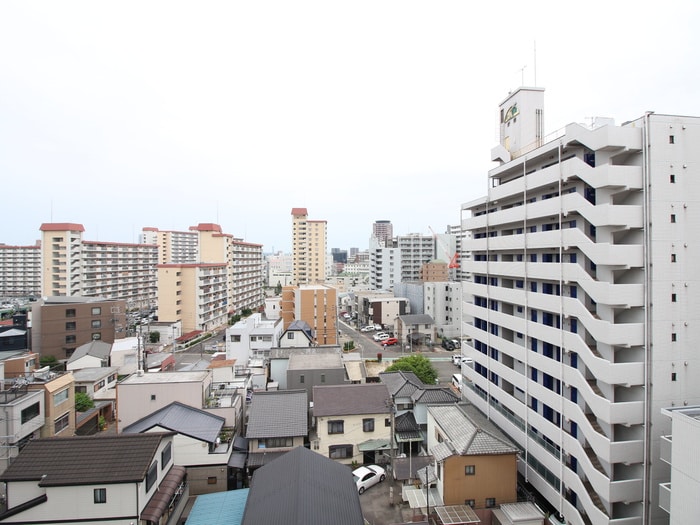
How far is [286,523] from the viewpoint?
1077cm

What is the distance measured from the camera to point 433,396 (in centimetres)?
2100

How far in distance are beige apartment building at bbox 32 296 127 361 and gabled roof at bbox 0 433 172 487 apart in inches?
1157

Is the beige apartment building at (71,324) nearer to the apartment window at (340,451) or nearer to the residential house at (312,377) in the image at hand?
the residential house at (312,377)

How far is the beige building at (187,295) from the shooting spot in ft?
165

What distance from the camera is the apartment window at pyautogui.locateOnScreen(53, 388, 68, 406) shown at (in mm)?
18750

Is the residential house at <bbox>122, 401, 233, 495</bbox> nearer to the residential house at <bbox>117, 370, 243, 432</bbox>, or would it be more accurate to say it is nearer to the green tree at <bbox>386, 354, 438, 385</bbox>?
the residential house at <bbox>117, 370, 243, 432</bbox>

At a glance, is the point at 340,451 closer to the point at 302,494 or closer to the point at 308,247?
the point at 302,494

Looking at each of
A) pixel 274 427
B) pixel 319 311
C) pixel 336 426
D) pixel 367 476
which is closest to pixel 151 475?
pixel 274 427

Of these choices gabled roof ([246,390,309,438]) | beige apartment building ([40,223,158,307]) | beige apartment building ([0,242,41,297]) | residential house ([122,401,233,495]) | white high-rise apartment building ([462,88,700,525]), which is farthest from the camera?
beige apartment building ([0,242,41,297])

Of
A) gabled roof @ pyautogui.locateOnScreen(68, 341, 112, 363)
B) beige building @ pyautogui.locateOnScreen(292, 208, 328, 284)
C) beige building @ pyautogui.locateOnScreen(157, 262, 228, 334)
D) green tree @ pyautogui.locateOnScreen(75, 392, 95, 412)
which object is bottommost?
green tree @ pyautogui.locateOnScreen(75, 392, 95, 412)

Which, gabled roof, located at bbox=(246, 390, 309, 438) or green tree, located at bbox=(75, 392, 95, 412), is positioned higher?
gabled roof, located at bbox=(246, 390, 309, 438)

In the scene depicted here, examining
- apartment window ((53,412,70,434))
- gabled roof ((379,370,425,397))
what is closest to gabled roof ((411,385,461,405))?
gabled roof ((379,370,425,397))

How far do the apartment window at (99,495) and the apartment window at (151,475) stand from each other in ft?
3.92

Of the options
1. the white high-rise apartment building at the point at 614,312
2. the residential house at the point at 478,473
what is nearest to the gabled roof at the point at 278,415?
the residential house at the point at 478,473
